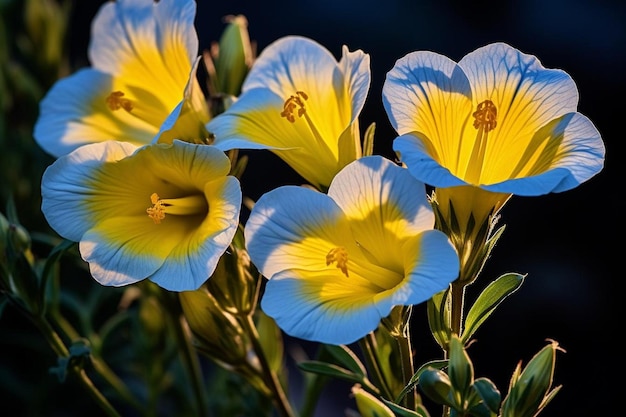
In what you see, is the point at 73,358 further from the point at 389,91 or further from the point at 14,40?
the point at 14,40

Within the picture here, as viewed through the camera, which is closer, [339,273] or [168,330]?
[339,273]

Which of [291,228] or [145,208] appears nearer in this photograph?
[291,228]

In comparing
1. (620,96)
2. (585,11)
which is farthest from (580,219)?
(585,11)

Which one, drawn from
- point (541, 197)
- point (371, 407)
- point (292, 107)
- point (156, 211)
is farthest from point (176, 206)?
point (541, 197)

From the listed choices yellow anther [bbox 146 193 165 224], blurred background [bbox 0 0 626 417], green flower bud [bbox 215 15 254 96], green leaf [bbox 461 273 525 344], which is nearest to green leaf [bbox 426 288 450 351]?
green leaf [bbox 461 273 525 344]

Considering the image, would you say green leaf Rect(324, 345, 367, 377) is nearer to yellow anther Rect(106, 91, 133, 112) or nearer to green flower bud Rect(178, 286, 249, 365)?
green flower bud Rect(178, 286, 249, 365)

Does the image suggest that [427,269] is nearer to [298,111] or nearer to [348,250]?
[348,250]
